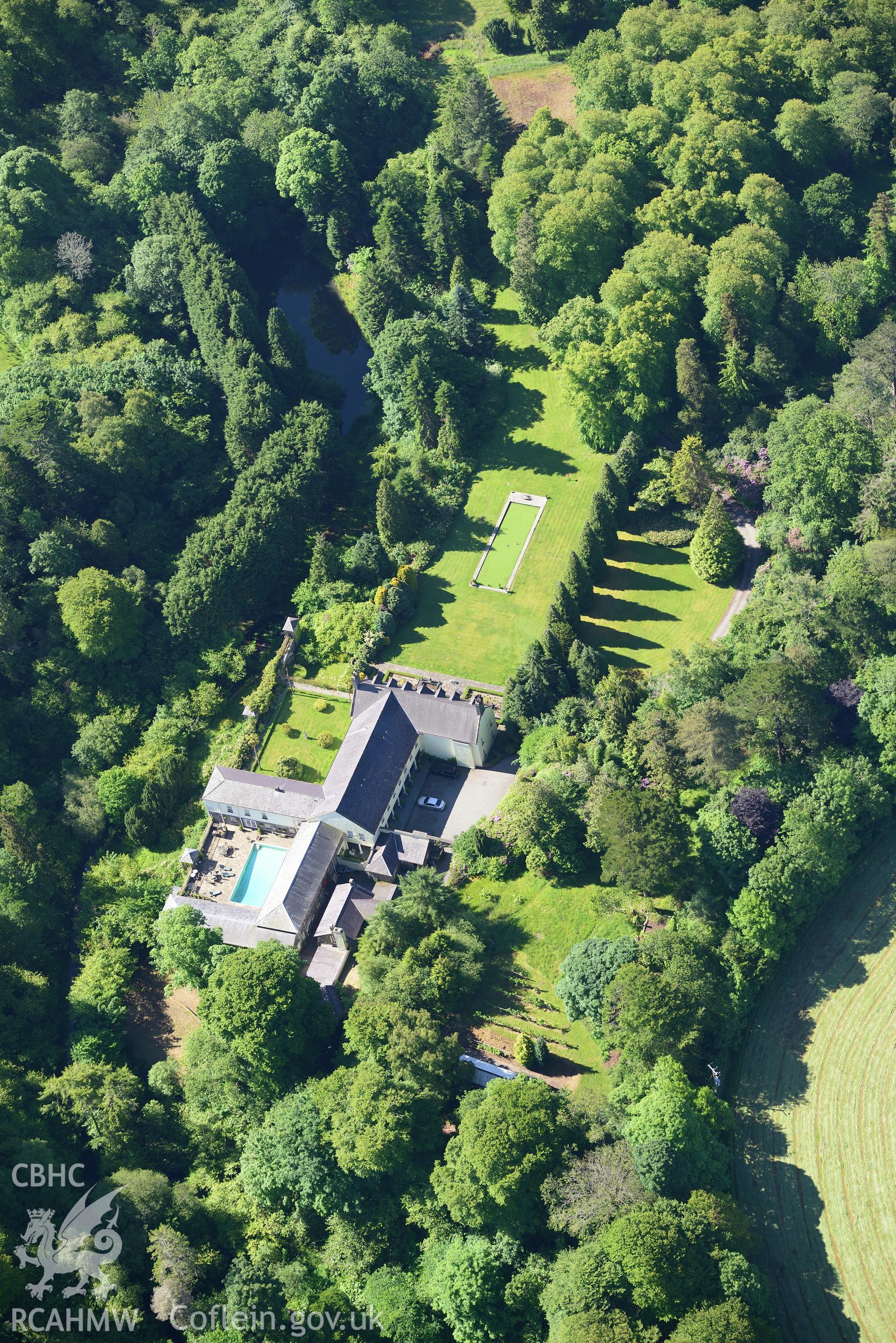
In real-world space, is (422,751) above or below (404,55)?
below

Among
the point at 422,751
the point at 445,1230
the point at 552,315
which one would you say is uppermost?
the point at 552,315

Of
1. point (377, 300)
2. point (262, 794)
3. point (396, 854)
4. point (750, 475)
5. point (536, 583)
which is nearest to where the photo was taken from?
point (396, 854)

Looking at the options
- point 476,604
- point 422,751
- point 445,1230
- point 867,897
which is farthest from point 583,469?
point 445,1230

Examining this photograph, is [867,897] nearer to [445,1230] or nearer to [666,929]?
[666,929]

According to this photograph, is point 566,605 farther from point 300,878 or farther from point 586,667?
point 300,878

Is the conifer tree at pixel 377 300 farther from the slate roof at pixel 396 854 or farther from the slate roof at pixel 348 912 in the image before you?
the slate roof at pixel 348 912

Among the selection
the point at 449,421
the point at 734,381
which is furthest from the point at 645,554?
the point at 449,421

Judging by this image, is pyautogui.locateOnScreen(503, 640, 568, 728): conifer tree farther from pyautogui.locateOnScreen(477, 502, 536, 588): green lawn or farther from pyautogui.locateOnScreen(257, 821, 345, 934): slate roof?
pyautogui.locateOnScreen(257, 821, 345, 934): slate roof
